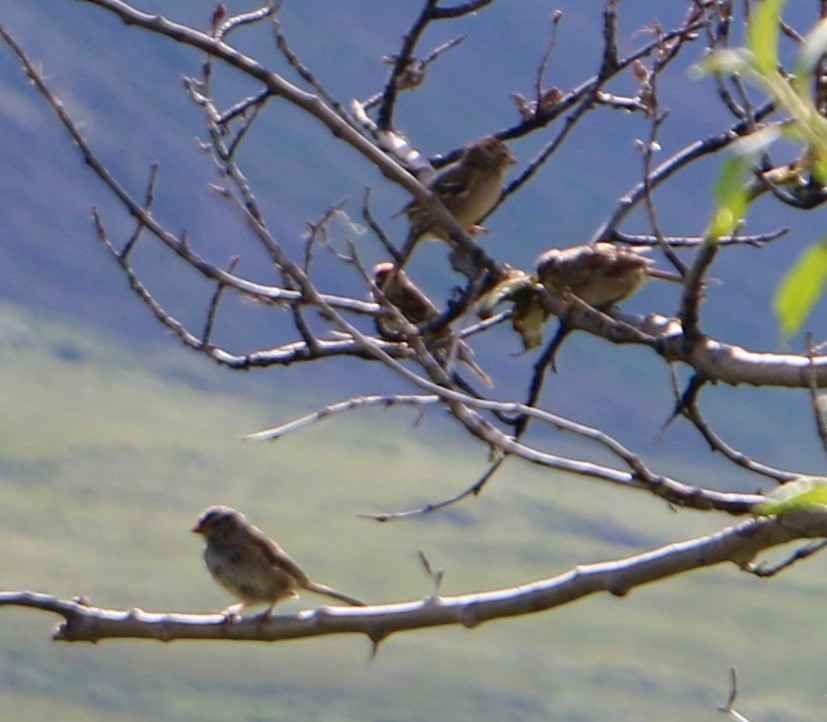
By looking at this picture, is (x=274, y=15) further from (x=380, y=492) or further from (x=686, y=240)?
(x=380, y=492)

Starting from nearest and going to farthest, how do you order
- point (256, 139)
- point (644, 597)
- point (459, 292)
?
point (459, 292) < point (644, 597) < point (256, 139)

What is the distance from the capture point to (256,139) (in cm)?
5172

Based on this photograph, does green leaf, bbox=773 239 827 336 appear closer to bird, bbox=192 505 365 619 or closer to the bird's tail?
the bird's tail

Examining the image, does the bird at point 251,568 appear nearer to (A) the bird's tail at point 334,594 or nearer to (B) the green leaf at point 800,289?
(A) the bird's tail at point 334,594

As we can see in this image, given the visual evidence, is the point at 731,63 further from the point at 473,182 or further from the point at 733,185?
the point at 473,182

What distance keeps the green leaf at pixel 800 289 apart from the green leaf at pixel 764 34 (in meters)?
0.20

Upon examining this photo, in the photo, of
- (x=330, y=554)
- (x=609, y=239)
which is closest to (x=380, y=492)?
(x=330, y=554)

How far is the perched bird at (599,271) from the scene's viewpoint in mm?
5681

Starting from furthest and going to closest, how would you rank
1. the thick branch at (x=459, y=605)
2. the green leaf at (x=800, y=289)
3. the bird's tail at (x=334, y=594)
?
1. the bird's tail at (x=334, y=594)
2. the thick branch at (x=459, y=605)
3. the green leaf at (x=800, y=289)

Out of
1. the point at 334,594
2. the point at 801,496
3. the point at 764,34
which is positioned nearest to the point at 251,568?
the point at 334,594

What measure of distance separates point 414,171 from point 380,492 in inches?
1159

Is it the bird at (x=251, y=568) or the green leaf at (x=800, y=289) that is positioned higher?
the bird at (x=251, y=568)

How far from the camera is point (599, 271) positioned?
5.86 metres

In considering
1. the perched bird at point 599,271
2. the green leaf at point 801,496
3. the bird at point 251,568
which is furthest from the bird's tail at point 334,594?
the green leaf at point 801,496
